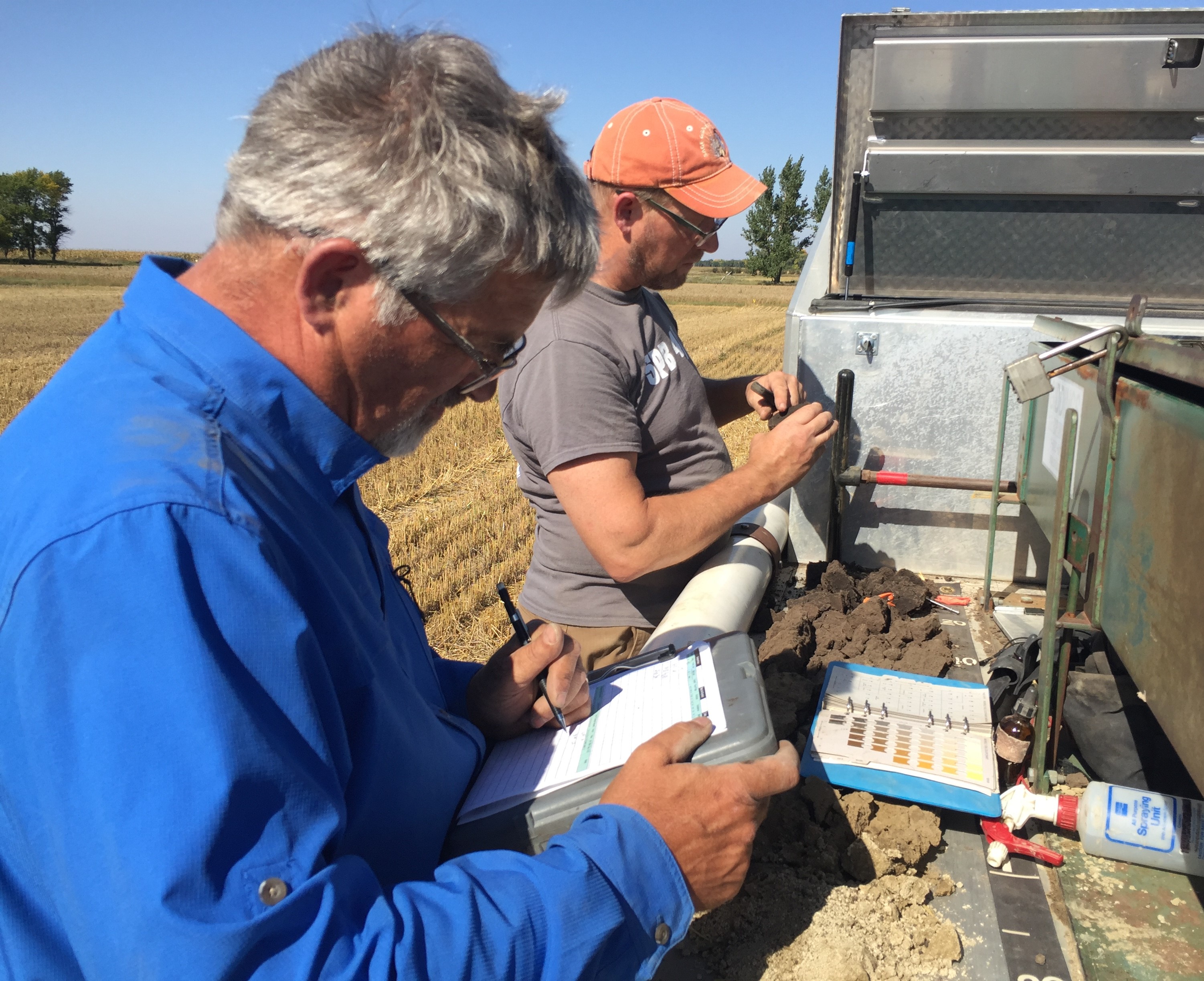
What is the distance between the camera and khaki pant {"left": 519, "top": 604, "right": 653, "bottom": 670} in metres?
2.50

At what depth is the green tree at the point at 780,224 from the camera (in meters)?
56.1

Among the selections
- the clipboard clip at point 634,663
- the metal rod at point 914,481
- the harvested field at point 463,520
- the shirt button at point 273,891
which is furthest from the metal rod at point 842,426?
the shirt button at point 273,891

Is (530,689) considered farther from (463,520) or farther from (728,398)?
(463,520)

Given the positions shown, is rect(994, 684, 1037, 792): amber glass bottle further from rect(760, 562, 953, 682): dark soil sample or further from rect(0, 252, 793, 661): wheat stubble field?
rect(0, 252, 793, 661): wheat stubble field

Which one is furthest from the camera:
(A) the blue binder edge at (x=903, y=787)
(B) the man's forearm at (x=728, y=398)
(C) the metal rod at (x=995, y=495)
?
(B) the man's forearm at (x=728, y=398)

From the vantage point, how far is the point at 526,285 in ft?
4.00

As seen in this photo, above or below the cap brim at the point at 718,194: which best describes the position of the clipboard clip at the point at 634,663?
below

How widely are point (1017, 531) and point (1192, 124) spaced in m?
1.68

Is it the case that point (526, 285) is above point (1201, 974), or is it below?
above

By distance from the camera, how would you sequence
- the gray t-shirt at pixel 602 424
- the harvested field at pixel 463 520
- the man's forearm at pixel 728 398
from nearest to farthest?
the gray t-shirt at pixel 602 424, the man's forearm at pixel 728 398, the harvested field at pixel 463 520

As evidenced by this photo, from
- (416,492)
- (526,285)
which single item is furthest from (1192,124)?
(416,492)

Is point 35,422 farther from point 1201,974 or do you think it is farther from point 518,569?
point 518,569

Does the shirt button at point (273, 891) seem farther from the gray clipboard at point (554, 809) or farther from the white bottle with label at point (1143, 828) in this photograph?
the white bottle with label at point (1143, 828)

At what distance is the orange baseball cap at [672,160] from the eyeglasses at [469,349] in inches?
44.2
